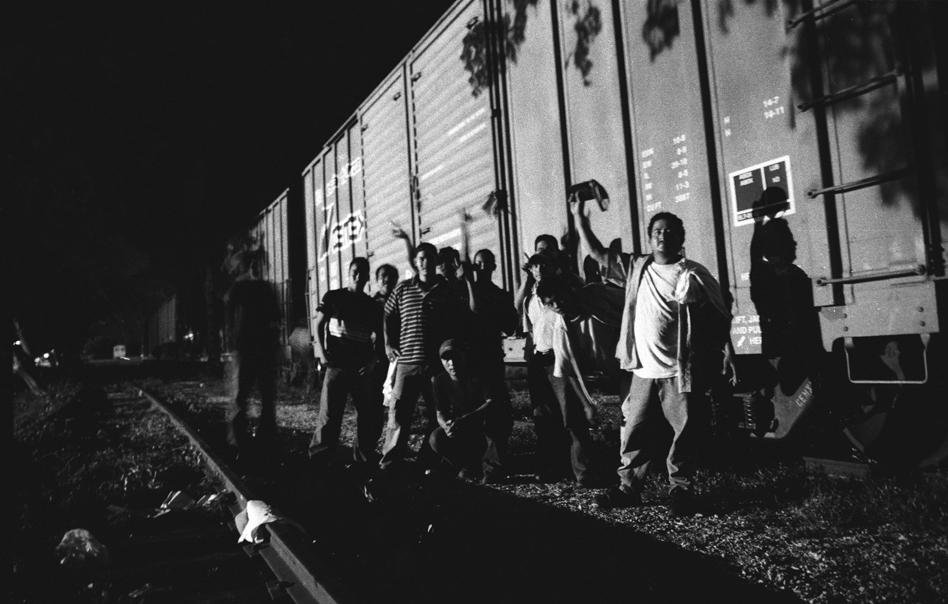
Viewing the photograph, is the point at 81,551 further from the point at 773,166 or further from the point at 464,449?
the point at 773,166

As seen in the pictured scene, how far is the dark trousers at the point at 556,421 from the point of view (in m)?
4.03

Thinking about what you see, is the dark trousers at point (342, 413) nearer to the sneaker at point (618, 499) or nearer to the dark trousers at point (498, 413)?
the dark trousers at point (498, 413)

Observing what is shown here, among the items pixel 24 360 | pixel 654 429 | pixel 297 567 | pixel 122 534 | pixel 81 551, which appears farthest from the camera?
pixel 24 360

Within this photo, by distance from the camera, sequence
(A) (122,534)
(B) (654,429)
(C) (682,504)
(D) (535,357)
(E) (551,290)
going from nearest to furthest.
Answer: (C) (682,504) → (A) (122,534) → (B) (654,429) → (E) (551,290) → (D) (535,357)

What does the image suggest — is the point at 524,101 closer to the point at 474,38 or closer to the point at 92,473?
the point at 474,38

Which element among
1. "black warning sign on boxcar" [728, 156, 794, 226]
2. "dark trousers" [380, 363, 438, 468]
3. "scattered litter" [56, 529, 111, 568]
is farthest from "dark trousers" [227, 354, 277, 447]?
"black warning sign on boxcar" [728, 156, 794, 226]

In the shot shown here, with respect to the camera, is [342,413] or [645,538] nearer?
[645,538]

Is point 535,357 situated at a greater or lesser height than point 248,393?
greater

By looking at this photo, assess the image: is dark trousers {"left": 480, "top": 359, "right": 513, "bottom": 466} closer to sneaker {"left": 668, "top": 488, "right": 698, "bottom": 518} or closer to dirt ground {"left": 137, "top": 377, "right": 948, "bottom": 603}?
dirt ground {"left": 137, "top": 377, "right": 948, "bottom": 603}

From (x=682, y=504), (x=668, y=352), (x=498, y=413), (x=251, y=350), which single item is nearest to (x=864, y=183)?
(x=668, y=352)

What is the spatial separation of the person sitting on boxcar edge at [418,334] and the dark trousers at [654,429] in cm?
140

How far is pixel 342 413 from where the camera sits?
5.04 m

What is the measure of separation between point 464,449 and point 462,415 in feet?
0.85

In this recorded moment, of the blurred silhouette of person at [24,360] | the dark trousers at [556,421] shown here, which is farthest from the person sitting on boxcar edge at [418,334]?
the blurred silhouette of person at [24,360]
